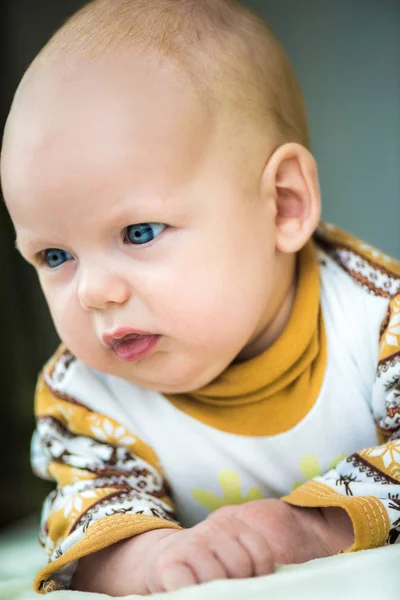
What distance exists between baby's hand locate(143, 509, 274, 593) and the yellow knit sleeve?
100mm

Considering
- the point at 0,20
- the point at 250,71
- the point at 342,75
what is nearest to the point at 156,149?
the point at 250,71

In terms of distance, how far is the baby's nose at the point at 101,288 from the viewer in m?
0.80

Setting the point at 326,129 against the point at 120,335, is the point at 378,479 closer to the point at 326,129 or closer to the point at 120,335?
the point at 120,335

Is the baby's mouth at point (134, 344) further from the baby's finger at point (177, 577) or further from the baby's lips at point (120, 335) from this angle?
the baby's finger at point (177, 577)

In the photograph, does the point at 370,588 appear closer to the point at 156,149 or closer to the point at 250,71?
the point at 156,149

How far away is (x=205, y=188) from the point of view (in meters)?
0.83

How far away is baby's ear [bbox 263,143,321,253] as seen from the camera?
931 millimetres

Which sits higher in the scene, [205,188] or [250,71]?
[250,71]

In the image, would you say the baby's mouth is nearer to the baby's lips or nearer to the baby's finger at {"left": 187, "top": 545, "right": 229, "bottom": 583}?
the baby's lips

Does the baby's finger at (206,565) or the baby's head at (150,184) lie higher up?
the baby's head at (150,184)

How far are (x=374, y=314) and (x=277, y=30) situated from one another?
783 mm

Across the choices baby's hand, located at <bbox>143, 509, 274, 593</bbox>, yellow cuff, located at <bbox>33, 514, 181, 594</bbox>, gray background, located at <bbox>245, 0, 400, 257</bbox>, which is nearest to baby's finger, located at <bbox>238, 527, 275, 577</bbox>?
baby's hand, located at <bbox>143, 509, 274, 593</bbox>

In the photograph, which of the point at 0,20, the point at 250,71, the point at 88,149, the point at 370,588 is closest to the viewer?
the point at 370,588

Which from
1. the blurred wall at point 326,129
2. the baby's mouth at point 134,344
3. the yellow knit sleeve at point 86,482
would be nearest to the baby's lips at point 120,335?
the baby's mouth at point 134,344
